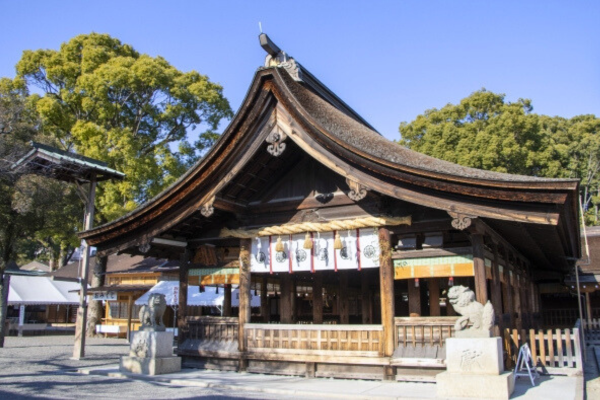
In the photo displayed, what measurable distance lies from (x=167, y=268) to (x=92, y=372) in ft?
41.5

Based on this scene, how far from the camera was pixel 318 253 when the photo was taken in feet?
37.6

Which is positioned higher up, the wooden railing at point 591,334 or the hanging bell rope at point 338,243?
the hanging bell rope at point 338,243

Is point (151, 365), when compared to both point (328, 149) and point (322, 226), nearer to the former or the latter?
point (322, 226)

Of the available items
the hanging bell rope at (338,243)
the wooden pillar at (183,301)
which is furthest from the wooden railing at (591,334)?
the wooden pillar at (183,301)

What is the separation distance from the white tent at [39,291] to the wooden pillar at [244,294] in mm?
22802

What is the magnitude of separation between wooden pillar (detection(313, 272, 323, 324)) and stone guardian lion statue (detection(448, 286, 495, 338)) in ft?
20.8

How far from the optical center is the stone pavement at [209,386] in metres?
8.62

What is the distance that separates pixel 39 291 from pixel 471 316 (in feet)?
107

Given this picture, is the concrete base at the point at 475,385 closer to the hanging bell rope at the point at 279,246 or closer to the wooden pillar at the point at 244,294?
the hanging bell rope at the point at 279,246

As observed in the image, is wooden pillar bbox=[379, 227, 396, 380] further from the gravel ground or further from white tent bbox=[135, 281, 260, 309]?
white tent bbox=[135, 281, 260, 309]

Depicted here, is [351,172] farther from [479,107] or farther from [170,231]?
[479,107]

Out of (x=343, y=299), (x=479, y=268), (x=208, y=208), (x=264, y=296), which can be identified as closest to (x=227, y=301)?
(x=264, y=296)

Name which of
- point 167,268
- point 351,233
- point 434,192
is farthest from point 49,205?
point 434,192

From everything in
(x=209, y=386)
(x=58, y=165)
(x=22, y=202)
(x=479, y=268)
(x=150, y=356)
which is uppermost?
(x=58, y=165)
